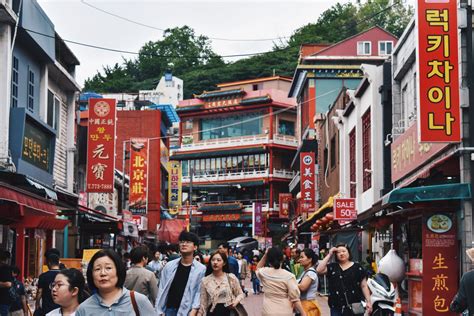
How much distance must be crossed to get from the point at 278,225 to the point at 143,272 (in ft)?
229

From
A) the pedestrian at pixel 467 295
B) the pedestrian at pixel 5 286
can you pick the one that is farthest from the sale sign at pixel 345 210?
the pedestrian at pixel 467 295

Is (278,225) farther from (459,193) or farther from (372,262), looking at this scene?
(459,193)

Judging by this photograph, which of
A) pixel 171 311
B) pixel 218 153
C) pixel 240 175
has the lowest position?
pixel 171 311

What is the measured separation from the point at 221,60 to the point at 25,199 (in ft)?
266

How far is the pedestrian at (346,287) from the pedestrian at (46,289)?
376cm

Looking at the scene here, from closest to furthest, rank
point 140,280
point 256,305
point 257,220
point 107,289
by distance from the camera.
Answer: point 107,289 → point 140,280 → point 256,305 → point 257,220

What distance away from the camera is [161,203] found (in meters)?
67.4

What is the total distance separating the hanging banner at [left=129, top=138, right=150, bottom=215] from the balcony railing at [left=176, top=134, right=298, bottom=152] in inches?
1257

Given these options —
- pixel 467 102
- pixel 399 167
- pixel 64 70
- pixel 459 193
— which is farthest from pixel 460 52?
pixel 64 70

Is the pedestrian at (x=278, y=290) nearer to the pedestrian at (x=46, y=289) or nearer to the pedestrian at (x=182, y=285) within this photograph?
the pedestrian at (x=182, y=285)

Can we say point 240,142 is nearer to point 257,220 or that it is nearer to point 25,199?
point 257,220

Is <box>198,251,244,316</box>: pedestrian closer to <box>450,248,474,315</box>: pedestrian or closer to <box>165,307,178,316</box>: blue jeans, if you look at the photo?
<box>165,307,178,316</box>: blue jeans

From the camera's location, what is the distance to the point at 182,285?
10.6 meters

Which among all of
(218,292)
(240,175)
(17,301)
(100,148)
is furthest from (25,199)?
(240,175)
